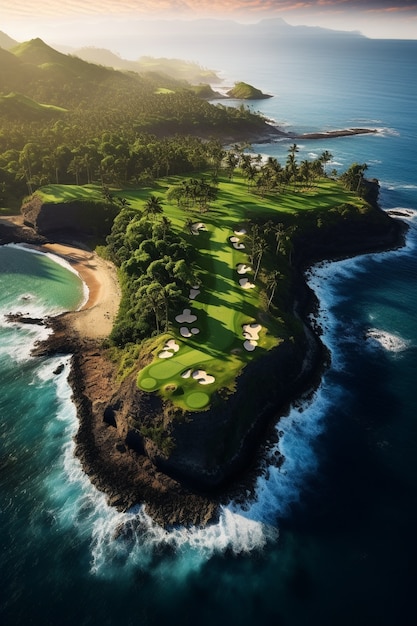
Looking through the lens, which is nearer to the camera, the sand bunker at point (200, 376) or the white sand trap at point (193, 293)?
the sand bunker at point (200, 376)

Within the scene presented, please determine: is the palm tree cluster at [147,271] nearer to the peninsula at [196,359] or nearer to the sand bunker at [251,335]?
the peninsula at [196,359]

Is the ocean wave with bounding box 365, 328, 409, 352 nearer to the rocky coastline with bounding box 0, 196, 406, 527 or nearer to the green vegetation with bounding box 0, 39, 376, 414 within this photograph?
the rocky coastline with bounding box 0, 196, 406, 527

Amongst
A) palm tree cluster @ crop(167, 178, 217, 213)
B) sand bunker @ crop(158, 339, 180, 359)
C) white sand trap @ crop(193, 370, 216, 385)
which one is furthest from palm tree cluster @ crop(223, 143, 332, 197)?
white sand trap @ crop(193, 370, 216, 385)

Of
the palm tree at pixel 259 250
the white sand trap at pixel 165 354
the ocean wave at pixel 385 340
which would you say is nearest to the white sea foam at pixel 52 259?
the white sand trap at pixel 165 354

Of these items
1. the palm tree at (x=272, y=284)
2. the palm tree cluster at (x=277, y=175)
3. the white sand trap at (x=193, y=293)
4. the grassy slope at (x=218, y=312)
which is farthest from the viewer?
the palm tree cluster at (x=277, y=175)

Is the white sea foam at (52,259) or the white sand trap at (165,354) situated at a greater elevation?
the white sand trap at (165,354)

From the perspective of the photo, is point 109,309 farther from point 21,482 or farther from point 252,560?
point 252,560
